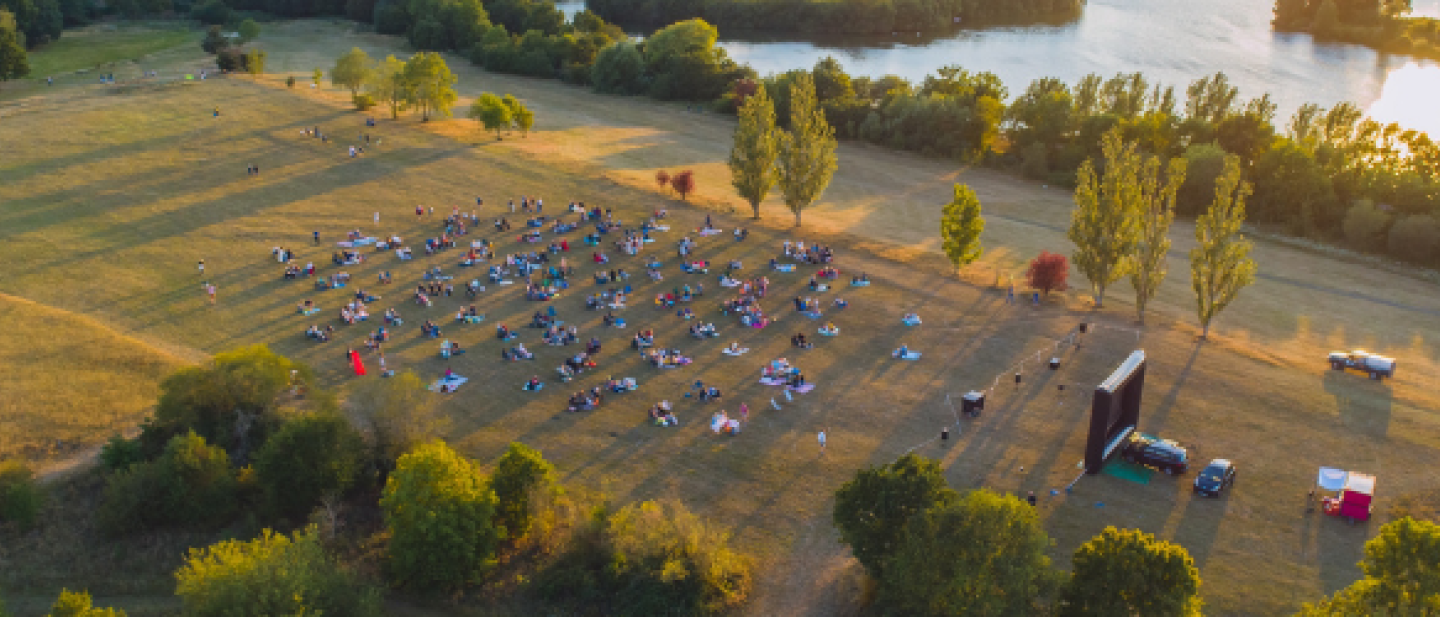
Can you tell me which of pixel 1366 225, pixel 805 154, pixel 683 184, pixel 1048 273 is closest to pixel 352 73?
pixel 683 184

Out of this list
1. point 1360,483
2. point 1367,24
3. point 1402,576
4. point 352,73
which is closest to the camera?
point 1402,576

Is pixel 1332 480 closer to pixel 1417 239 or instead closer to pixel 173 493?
pixel 1417 239

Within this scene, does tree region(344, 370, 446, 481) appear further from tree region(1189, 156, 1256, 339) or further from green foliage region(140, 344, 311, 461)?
tree region(1189, 156, 1256, 339)

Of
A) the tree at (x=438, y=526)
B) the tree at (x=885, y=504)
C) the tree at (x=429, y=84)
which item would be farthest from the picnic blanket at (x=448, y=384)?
the tree at (x=429, y=84)

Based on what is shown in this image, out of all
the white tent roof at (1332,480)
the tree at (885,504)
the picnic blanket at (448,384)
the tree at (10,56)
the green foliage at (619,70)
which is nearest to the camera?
the tree at (885,504)

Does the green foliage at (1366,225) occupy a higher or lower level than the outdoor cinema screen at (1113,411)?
higher

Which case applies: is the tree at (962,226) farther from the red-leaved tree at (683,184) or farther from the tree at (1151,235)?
the red-leaved tree at (683,184)
